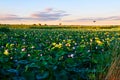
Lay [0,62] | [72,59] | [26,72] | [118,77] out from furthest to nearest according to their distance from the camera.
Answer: [72,59] → [0,62] → [26,72] → [118,77]

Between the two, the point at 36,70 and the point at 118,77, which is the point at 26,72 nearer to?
the point at 36,70

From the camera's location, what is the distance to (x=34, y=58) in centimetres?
639

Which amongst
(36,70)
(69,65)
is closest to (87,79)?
(69,65)

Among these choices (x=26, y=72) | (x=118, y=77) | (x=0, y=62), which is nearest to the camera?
(x=118, y=77)

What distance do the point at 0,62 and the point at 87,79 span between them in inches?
61.0

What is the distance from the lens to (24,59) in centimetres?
665

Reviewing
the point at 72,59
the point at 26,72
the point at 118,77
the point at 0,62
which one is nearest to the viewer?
the point at 118,77

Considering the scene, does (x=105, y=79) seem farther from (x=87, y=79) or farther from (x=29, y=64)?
(x=29, y=64)

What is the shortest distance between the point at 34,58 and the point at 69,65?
70 centimetres

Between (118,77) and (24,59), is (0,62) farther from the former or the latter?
(118,77)

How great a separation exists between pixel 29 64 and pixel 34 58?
44 cm

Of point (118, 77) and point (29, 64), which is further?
point (29, 64)

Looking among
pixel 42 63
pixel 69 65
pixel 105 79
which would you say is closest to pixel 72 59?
pixel 69 65

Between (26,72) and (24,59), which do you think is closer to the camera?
(26,72)
